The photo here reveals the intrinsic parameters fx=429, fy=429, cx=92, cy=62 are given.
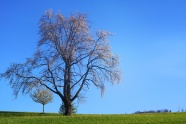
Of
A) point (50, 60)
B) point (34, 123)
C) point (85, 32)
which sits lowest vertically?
point (34, 123)

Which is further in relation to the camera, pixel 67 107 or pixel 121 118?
pixel 67 107

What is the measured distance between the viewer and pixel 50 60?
1950 inches

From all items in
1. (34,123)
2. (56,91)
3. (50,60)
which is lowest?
(34,123)

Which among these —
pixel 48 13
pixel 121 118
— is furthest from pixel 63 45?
pixel 121 118

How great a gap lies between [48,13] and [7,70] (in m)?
8.42

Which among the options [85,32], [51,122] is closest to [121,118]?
[51,122]

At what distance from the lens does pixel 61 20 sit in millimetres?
51031

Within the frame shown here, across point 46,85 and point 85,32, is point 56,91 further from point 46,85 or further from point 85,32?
point 85,32

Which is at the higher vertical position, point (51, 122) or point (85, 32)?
point (85, 32)

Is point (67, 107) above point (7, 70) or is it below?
below

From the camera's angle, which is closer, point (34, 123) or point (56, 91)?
point (34, 123)

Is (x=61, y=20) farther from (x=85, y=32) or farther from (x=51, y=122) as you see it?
(x=51, y=122)

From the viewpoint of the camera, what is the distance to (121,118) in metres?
38.2

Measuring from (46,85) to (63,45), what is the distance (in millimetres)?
5057
